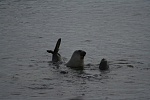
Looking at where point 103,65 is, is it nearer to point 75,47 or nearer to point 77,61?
point 77,61

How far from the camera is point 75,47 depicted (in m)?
17.5

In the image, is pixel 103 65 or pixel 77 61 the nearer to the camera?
pixel 103 65

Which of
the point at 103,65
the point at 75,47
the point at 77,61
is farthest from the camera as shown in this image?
the point at 75,47

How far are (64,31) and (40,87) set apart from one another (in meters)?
9.20

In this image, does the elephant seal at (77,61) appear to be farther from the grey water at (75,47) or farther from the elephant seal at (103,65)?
the elephant seal at (103,65)

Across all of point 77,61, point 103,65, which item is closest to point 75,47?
point 77,61

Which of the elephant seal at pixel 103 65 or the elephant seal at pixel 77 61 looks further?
the elephant seal at pixel 77 61

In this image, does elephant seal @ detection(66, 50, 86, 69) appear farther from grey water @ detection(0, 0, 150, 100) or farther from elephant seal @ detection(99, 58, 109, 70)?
elephant seal @ detection(99, 58, 109, 70)

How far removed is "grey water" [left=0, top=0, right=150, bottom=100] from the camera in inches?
467

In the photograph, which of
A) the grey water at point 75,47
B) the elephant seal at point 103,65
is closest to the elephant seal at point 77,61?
the grey water at point 75,47

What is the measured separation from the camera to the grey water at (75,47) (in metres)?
11.9

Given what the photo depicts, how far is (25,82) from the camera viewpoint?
12.6 m

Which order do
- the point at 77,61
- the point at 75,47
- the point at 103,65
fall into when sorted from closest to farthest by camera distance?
the point at 103,65 → the point at 77,61 → the point at 75,47

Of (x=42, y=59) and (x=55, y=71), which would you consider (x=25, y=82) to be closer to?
(x=55, y=71)
